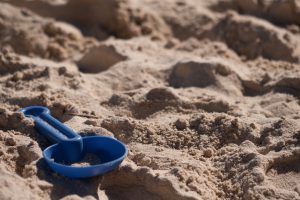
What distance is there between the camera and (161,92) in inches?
114

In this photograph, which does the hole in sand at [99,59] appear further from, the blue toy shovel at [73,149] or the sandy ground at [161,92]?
the blue toy shovel at [73,149]

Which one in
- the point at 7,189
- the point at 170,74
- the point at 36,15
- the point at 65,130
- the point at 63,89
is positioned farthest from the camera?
the point at 36,15

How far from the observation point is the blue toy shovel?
2.21m

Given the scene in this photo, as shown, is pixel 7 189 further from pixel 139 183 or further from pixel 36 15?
pixel 36 15

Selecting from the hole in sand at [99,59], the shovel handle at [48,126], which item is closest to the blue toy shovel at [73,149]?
the shovel handle at [48,126]

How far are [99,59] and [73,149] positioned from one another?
4.01 ft

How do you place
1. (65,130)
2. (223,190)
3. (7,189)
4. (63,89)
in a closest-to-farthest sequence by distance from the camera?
(7,189) → (223,190) → (65,130) → (63,89)

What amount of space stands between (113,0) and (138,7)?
0.62 feet

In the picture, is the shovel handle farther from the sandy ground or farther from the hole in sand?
the hole in sand

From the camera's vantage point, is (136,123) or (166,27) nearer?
(136,123)

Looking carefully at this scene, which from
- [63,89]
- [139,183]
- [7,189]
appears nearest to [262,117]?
[139,183]

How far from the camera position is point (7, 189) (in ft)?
6.72

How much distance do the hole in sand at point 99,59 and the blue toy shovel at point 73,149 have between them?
0.97m

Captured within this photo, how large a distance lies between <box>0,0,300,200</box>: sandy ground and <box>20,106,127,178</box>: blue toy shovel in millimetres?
45
